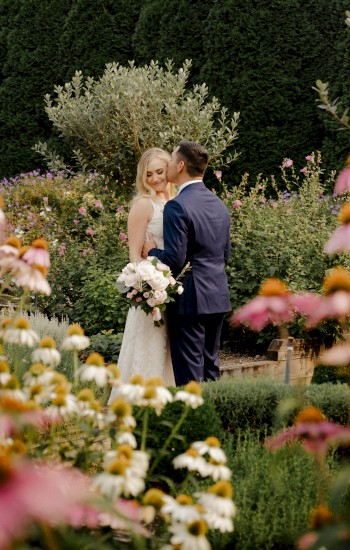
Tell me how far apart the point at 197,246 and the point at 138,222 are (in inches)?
18.0

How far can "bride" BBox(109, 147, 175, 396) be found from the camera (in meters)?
5.11

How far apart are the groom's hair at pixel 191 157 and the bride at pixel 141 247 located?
0.26m

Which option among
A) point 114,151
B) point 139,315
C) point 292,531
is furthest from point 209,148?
point 292,531

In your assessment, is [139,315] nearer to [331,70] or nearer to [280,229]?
[280,229]

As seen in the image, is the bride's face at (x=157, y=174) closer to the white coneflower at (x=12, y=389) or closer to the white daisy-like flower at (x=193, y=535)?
the white coneflower at (x=12, y=389)

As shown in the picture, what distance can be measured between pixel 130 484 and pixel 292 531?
53.3 inches

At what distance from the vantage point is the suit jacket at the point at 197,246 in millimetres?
4746

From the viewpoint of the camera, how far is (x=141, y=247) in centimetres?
517

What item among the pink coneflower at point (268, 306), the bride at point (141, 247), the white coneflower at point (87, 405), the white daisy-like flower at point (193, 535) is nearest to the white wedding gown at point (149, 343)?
the bride at point (141, 247)

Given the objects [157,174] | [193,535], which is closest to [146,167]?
[157,174]

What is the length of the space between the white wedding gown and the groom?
12cm

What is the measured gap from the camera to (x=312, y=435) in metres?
1.95

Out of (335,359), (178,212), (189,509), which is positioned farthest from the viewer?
(178,212)

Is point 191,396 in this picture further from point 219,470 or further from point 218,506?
point 218,506
